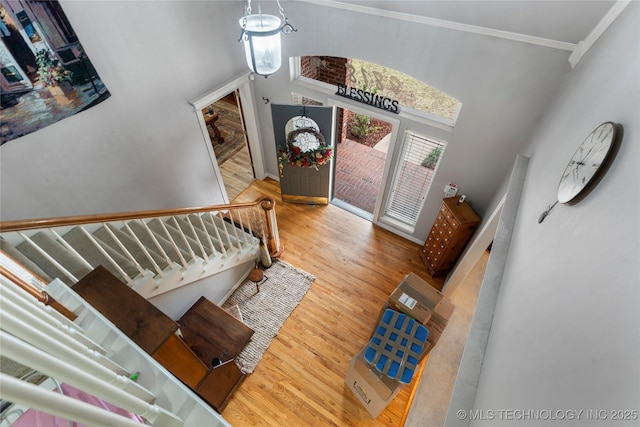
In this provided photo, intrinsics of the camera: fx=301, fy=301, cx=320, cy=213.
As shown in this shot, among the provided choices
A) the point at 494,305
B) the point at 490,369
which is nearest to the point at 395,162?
the point at 494,305

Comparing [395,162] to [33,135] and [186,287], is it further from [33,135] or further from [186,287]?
[33,135]

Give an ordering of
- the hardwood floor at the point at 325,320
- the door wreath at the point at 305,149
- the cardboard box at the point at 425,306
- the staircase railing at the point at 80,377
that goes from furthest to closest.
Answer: the door wreath at the point at 305,149, the hardwood floor at the point at 325,320, the cardboard box at the point at 425,306, the staircase railing at the point at 80,377

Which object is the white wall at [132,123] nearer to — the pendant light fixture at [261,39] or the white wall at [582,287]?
the pendant light fixture at [261,39]

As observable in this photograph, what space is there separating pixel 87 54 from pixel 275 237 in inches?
110

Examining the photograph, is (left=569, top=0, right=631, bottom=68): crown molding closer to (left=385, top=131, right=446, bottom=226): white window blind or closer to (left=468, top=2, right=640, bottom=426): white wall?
(left=468, top=2, right=640, bottom=426): white wall

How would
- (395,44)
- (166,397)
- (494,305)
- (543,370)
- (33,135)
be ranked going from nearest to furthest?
(543,370) → (166,397) → (494,305) → (33,135) → (395,44)

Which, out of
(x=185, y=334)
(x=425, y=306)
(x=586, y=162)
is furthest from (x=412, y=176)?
(x=185, y=334)

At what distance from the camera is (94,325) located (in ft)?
4.70

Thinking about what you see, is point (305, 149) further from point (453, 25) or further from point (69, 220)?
point (69, 220)

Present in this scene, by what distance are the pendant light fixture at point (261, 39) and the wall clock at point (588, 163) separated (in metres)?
2.12

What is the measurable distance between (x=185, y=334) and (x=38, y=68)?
2.78 metres

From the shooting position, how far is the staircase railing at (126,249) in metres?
2.24

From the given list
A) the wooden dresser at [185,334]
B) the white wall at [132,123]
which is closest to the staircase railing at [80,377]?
the wooden dresser at [185,334]

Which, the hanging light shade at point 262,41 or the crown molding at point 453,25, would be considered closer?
the hanging light shade at point 262,41
